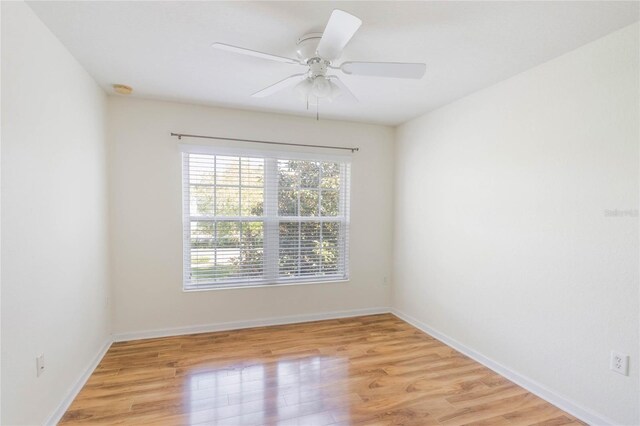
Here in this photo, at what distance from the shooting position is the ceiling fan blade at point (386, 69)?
1.79m

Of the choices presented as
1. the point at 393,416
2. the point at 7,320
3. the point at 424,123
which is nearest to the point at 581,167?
the point at 424,123

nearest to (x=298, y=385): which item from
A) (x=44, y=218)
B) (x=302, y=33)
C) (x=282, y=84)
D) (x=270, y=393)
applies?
(x=270, y=393)

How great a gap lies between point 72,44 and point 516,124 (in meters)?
3.21

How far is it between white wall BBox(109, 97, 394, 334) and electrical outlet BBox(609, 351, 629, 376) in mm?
2557

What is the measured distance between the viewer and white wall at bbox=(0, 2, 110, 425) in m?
1.56

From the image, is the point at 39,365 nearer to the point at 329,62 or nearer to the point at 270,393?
the point at 270,393

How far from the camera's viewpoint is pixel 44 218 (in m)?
1.87

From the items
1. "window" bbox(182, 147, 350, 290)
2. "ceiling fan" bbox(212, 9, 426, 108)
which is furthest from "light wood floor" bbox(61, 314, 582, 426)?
"ceiling fan" bbox(212, 9, 426, 108)

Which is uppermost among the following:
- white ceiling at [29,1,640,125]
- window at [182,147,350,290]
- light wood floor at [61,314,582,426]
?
white ceiling at [29,1,640,125]

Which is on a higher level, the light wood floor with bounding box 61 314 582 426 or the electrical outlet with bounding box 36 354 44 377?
the electrical outlet with bounding box 36 354 44 377

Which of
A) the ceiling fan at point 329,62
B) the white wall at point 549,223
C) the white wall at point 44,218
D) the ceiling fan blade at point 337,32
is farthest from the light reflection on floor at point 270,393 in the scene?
the ceiling fan blade at point 337,32

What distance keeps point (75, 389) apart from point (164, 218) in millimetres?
1554

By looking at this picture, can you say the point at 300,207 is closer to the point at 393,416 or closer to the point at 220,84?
the point at 220,84

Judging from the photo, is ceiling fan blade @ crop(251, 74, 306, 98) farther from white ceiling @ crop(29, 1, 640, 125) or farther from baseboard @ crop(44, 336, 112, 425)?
baseboard @ crop(44, 336, 112, 425)
